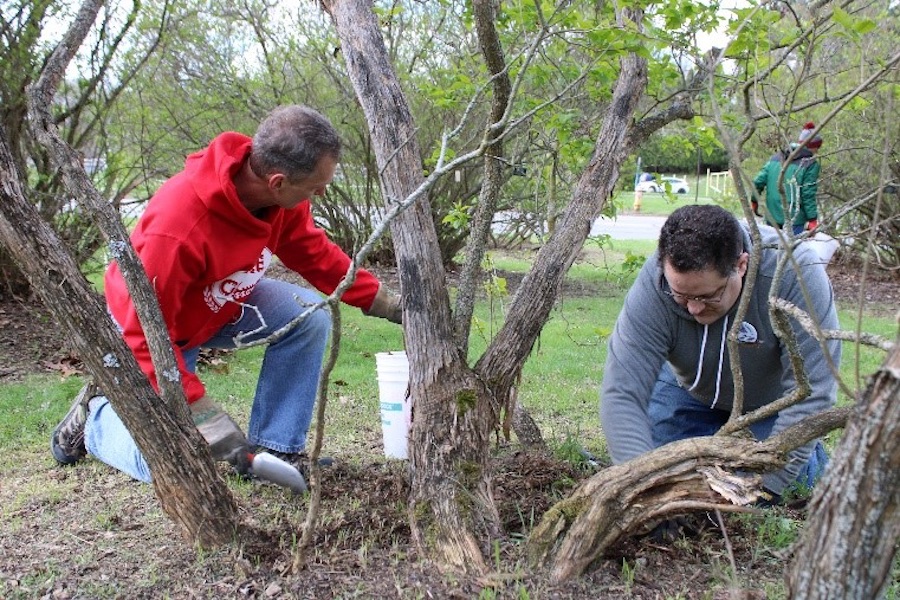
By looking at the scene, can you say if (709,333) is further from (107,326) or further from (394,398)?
(107,326)

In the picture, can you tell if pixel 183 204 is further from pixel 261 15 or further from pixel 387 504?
pixel 261 15

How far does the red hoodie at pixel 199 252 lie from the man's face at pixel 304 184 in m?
0.14

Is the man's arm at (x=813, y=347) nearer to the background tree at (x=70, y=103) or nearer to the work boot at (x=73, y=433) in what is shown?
the work boot at (x=73, y=433)

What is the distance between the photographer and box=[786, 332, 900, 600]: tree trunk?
51.3 inches

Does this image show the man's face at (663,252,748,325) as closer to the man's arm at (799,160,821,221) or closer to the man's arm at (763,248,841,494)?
the man's arm at (763,248,841,494)

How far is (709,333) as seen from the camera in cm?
314

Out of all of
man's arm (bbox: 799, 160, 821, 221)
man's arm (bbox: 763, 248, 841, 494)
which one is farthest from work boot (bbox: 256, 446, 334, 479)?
man's arm (bbox: 799, 160, 821, 221)

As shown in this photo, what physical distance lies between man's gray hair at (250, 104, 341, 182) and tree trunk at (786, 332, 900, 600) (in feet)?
6.38

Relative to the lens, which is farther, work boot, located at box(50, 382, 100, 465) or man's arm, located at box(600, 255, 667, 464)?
work boot, located at box(50, 382, 100, 465)

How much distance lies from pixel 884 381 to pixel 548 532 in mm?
1237

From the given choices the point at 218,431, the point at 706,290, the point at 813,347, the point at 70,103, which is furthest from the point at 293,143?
the point at 70,103

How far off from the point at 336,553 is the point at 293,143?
1317 mm

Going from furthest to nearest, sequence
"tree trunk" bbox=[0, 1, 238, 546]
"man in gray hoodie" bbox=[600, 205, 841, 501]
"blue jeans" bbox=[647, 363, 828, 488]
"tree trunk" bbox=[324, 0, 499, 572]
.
→ "blue jeans" bbox=[647, 363, 828, 488] < "man in gray hoodie" bbox=[600, 205, 841, 501] < "tree trunk" bbox=[324, 0, 499, 572] < "tree trunk" bbox=[0, 1, 238, 546]

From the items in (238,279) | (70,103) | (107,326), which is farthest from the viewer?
(70,103)
